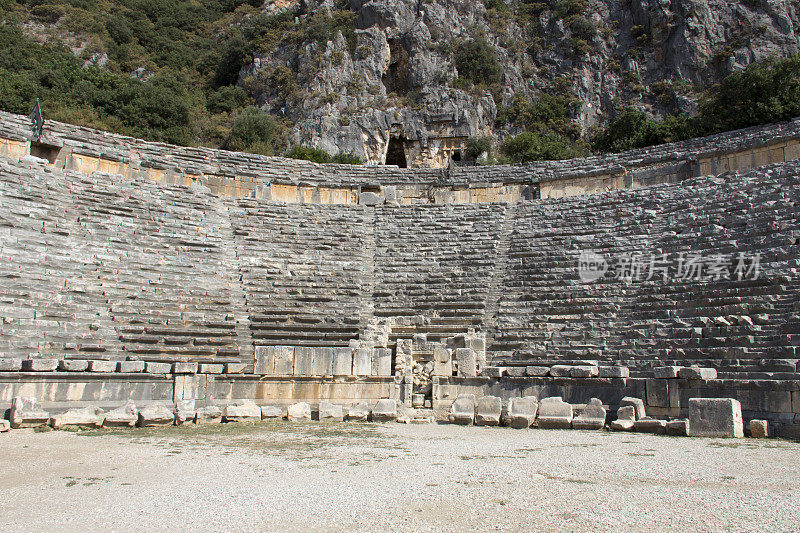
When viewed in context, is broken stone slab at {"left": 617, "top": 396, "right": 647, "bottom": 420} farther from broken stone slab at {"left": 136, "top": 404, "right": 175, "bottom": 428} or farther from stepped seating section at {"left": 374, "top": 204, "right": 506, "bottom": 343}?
broken stone slab at {"left": 136, "top": 404, "right": 175, "bottom": 428}

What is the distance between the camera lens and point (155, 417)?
9289 mm

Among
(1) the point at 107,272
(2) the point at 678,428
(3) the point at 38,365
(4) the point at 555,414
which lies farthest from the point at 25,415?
(2) the point at 678,428

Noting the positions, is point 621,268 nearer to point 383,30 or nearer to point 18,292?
point 18,292

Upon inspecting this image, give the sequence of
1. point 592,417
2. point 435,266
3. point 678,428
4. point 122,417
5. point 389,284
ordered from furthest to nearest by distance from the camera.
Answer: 1. point 435,266
2. point 389,284
3. point 592,417
4. point 122,417
5. point 678,428

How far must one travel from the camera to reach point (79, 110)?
25.6m

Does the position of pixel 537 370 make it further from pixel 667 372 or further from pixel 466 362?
pixel 667 372

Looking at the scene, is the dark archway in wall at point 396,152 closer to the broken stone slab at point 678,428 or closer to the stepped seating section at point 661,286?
the stepped seating section at point 661,286

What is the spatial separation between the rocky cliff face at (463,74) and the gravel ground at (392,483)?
23.9 m

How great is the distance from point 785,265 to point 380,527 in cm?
1105

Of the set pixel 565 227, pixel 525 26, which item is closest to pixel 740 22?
pixel 525 26

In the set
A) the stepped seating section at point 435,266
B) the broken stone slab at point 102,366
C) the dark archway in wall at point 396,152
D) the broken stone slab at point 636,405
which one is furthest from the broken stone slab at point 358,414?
the dark archway in wall at point 396,152

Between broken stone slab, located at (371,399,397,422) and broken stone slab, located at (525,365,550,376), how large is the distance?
8.34 feet

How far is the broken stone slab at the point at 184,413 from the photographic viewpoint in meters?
9.54

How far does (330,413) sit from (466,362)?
2.92 metres
